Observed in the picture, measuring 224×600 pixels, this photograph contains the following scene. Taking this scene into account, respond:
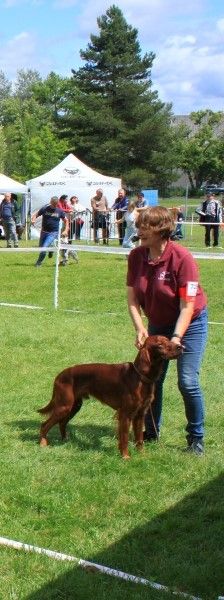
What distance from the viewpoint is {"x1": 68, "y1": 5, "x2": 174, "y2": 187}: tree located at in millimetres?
55469

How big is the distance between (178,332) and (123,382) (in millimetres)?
561

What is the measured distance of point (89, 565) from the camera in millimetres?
4031

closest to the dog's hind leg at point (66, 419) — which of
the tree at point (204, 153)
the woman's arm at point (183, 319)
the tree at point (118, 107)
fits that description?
the woman's arm at point (183, 319)

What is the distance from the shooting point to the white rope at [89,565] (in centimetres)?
379

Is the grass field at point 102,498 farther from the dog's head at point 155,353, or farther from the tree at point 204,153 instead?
the tree at point 204,153

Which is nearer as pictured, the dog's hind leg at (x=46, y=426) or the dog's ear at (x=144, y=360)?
the dog's ear at (x=144, y=360)

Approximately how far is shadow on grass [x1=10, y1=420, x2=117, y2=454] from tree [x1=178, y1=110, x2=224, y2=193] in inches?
2687

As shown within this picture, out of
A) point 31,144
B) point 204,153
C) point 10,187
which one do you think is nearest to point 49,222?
point 10,187

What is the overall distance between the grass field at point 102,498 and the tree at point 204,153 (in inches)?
2657

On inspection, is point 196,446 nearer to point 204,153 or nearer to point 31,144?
point 31,144

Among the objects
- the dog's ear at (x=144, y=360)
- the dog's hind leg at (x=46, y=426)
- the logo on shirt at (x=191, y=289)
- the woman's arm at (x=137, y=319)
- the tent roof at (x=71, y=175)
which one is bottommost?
the dog's hind leg at (x=46, y=426)

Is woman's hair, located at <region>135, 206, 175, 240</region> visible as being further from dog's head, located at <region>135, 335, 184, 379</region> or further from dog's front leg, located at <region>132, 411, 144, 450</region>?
dog's front leg, located at <region>132, 411, 144, 450</region>

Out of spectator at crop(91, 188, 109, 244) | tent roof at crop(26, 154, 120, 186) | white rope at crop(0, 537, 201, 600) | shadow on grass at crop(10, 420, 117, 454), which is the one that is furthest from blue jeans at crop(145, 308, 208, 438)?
tent roof at crop(26, 154, 120, 186)

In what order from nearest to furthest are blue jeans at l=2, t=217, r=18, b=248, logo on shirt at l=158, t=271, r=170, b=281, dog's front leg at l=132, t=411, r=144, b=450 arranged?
logo on shirt at l=158, t=271, r=170, b=281, dog's front leg at l=132, t=411, r=144, b=450, blue jeans at l=2, t=217, r=18, b=248
